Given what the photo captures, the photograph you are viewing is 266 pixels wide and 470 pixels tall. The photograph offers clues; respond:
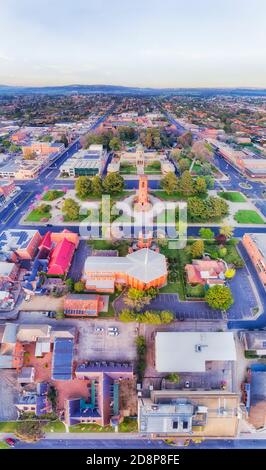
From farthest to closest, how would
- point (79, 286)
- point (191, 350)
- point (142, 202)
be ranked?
point (142, 202) → point (79, 286) → point (191, 350)

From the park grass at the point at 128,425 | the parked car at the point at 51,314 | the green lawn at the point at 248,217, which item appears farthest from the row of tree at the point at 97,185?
the park grass at the point at 128,425

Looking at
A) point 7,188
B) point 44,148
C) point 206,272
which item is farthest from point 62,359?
point 44,148

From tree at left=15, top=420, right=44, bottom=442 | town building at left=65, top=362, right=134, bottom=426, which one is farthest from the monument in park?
tree at left=15, top=420, right=44, bottom=442

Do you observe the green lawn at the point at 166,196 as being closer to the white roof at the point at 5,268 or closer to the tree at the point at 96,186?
the tree at the point at 96,186

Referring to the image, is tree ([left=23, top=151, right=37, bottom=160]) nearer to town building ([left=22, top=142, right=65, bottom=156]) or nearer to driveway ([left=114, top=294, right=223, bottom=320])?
town building ([left=22, top=142, right=65, bottom=156])

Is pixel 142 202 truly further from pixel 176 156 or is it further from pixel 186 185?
pixel 176 156

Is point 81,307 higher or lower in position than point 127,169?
lower
